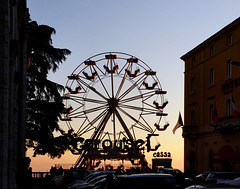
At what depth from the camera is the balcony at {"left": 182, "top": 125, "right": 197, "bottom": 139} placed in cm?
5449

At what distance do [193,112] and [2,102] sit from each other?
44123 mm

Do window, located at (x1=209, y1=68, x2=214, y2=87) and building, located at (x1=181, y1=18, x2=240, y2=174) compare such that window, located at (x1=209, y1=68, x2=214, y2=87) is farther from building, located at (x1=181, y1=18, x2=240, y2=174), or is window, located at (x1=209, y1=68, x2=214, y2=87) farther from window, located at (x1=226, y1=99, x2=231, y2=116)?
window, located at (x1=226, y1=99, x2=231, y2=116)

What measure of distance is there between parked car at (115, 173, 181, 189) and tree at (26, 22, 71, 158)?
20895mm

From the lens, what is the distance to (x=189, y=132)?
182ft

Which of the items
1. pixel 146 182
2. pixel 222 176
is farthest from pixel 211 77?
pixel 146 182

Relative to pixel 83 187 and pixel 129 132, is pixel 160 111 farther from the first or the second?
pixel 83 187

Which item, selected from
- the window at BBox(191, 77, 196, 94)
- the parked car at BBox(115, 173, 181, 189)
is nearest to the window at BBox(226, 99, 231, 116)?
the window at BBox(191, 77, 196, 94)

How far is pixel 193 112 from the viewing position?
5609cm

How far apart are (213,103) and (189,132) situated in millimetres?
6455

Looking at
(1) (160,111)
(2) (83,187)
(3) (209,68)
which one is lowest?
(2) (83,187)

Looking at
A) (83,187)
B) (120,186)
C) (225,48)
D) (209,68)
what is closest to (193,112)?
(209,68)

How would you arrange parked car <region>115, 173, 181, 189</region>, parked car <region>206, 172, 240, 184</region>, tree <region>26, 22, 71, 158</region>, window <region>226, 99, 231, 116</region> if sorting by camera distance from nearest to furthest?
parked car <region>115, 173, 181, 189</region>
parked car <region>206, 172, 240, 184</region>
tree <region>26, 22, 71, 158</region>
window <region>226, 99, 231, 116</region>

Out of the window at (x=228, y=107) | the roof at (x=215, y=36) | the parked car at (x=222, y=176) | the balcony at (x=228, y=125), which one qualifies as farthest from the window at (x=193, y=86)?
the parked car at (x=222, y=176)

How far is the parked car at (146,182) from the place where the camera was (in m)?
13.5
